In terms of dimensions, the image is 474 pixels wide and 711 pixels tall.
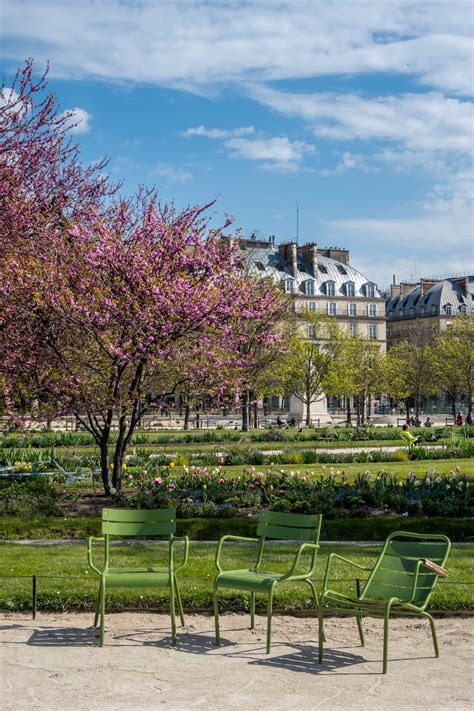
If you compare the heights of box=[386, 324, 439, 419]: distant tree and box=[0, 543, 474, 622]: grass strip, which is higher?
box=[386, 324, 439, 419]: distant tree

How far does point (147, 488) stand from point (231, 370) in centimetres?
267

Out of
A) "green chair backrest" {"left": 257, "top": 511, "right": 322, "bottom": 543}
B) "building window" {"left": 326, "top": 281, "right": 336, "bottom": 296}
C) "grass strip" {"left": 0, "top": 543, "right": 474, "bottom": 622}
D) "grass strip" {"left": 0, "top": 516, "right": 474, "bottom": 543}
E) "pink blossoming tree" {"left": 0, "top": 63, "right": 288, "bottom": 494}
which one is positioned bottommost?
"grass strip" {"left": 0, "top": 543, "right": 474, "bottom": 622}

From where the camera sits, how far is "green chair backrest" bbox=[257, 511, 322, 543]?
8484mm

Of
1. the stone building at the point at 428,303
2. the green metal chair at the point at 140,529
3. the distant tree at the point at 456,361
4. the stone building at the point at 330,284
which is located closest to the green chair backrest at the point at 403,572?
the green metal chair at the point at 140,529

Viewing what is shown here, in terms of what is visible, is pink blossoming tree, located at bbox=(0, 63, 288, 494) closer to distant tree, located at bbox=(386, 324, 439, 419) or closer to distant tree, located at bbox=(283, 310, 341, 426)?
distant tree, located at bbox=(283, 310, 341, 426)

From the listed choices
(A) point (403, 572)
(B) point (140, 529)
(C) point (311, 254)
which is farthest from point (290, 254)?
(A) point (403, 572)

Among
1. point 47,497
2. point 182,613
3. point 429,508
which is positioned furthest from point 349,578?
point 47,497

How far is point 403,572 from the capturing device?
8.01m

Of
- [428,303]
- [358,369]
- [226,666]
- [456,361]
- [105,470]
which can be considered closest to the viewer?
[226,666]

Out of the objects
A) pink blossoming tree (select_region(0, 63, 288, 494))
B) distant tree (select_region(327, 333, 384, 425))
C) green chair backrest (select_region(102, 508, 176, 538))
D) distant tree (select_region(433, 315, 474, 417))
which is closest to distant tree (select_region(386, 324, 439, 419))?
distant tree (select_region(433, 315, 474, 417))

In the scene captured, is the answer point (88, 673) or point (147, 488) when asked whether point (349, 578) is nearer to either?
point (88, 673)

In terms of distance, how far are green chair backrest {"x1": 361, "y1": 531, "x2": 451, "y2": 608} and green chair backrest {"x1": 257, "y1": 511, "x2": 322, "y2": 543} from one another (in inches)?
23.9

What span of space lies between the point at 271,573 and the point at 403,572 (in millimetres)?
1165

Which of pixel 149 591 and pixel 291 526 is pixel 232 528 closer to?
pixel 149 591
